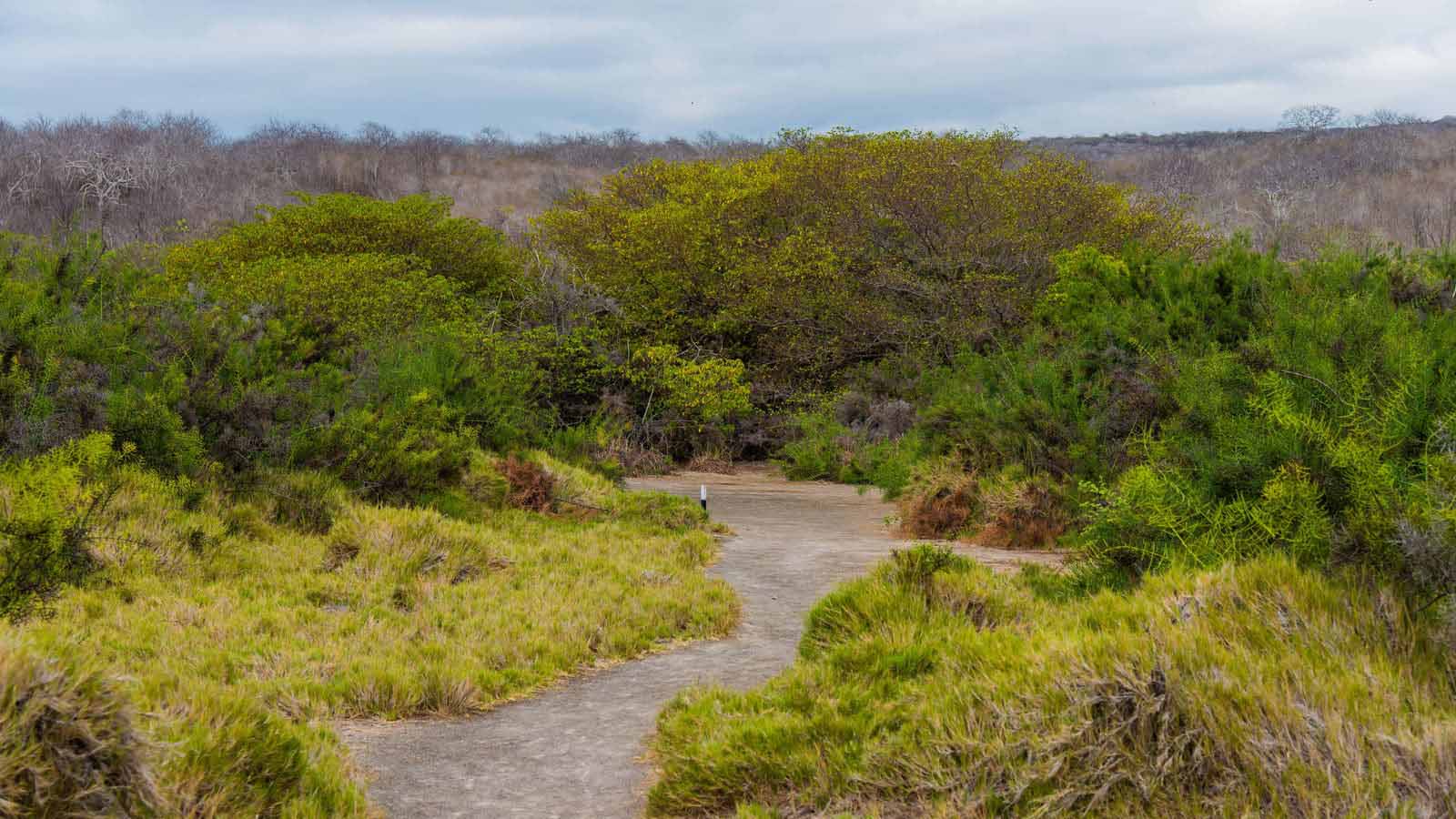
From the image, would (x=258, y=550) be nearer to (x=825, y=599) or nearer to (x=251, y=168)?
(x=825, y=599)

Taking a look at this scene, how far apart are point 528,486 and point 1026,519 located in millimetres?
5432

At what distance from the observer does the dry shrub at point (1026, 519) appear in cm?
1126

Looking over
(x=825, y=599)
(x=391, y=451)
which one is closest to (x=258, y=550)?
(x=391, y=451)

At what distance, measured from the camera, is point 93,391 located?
9.11m

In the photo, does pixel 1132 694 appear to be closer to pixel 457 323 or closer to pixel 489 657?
pixel 489 657

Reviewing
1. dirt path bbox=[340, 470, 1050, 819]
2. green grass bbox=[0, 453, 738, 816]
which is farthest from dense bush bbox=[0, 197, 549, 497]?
dirt path bbox=[340, 470, 1050, 819]

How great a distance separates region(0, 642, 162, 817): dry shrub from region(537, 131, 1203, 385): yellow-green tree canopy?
2065cm

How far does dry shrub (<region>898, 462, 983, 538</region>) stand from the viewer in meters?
12.4

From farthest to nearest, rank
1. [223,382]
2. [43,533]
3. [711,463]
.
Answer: [711,463]
[223,382]
[43,533]

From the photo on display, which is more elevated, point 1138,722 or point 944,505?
point 1138,722

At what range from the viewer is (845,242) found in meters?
25.2

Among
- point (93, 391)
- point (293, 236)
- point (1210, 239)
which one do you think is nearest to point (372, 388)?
point (93, 391)

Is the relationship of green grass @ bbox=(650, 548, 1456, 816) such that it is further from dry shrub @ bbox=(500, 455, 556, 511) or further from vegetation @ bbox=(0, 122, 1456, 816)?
dry shrub @ bbox=(500, 455, 556, 511)

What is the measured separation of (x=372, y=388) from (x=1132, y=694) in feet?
34.5
